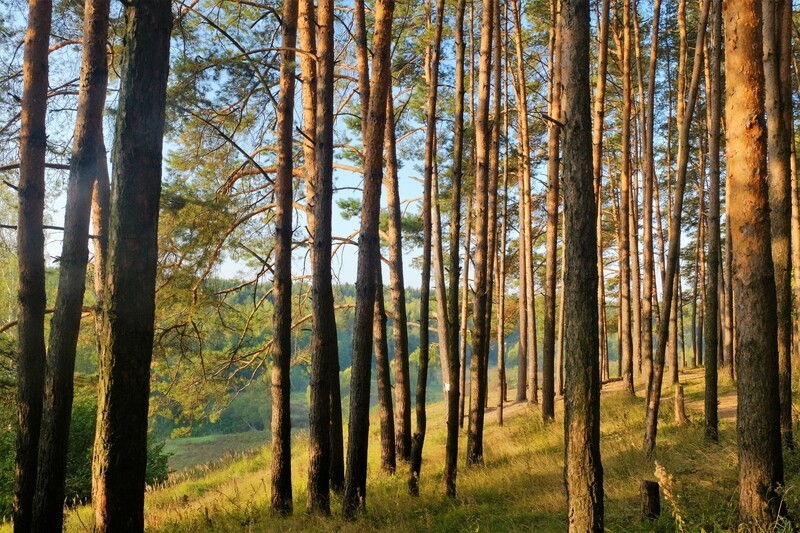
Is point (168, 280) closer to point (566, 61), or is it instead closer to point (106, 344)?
point (106, 344)

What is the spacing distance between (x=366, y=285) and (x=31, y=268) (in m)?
4.13

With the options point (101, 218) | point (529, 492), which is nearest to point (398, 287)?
point (529, 492)

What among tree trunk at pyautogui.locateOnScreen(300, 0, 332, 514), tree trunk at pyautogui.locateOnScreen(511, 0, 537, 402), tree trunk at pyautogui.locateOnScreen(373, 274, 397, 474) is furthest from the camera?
tree trunk at pyautogui.locateOnScreen(511, 0, 537, 402)

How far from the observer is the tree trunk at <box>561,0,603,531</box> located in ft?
15.3

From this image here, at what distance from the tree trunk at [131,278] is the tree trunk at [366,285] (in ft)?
12.5

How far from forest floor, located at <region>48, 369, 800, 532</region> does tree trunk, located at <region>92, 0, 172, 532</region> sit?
2.56 metres

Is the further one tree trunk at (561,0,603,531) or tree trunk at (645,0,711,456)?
tree trunk at (645,0,711,456)

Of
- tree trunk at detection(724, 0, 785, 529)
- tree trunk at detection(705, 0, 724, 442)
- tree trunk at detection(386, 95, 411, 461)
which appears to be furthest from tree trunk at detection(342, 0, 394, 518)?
tree trunk at detection(705, 0, 724, 442)

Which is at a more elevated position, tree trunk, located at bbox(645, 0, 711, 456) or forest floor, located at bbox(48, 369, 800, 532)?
tree trunk, located at bbox(645, 0, 711, 456)

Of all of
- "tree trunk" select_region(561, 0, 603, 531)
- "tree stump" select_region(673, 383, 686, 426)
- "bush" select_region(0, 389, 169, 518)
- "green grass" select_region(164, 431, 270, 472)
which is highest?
"tree trunk" select_region(561, 0, 603, 531)

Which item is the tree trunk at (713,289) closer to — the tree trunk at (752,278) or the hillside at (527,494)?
the hillside at (527,494)

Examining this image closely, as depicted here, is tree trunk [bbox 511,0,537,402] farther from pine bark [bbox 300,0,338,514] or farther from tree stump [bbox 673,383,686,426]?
pine bark [bbox 300,0,338,514]

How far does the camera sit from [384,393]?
36.7 feet

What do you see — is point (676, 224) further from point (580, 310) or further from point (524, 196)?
point (524, 196)
